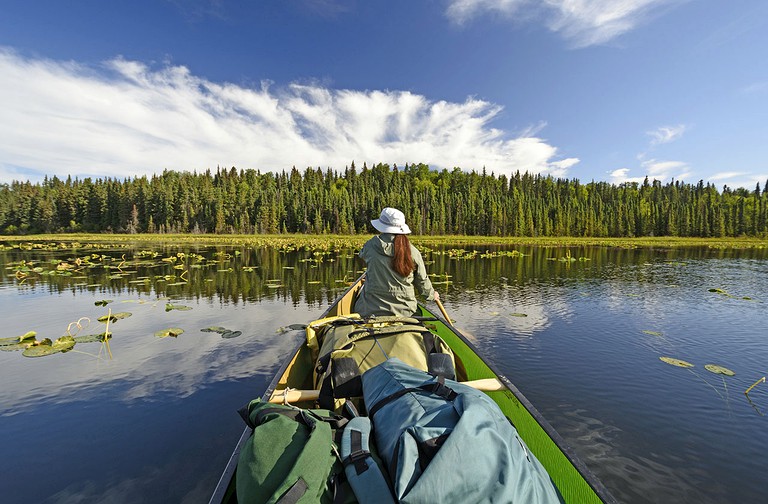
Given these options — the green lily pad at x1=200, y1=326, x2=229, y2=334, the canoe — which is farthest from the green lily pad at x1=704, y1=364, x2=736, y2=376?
the green lily pad at x1=200, y1=326, x2=229, y2=334

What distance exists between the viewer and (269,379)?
19.2ft

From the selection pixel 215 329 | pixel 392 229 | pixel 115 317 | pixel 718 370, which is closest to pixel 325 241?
pixel 115 317

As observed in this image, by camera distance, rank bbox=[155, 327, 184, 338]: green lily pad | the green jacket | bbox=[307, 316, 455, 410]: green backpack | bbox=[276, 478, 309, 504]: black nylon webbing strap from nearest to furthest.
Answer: bbox=[276, 478, 309, 504]: black nylon webbing strap → bbox=[307, 316, 455, 410]: green backpack → the green jacket → bbox=[155, 327, 184, 338]: green lily pad

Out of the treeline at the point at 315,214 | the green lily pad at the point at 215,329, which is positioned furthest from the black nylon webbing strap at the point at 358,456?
the treeline at the point at 315,214

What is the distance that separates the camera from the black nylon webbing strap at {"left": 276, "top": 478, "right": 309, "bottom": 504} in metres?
1.57

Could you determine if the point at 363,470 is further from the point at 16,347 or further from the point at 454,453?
the point at 16,347

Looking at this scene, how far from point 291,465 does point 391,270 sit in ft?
11.4

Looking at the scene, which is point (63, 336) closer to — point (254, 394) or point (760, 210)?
point (254, 394)

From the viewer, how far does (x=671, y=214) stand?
8488 cm

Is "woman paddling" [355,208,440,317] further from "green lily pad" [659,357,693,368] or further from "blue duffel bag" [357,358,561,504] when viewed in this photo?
"green lily pad" [659,357,693,368]

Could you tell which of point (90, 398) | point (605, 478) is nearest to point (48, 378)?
point (90, 398)

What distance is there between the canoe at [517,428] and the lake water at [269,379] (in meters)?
1.19

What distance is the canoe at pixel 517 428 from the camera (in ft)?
7.26

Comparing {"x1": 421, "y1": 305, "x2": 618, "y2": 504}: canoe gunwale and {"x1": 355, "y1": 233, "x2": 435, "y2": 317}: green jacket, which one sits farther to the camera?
{"x1": 355, "y1": 233, "x2": 435, "y2": 317}: green jacket
